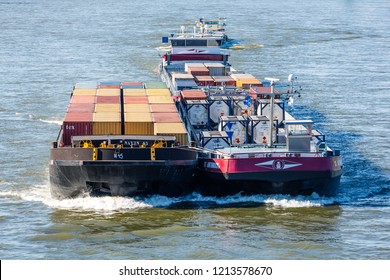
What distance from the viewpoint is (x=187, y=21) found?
495ft

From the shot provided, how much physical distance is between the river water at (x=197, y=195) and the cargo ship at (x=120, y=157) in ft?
2.60

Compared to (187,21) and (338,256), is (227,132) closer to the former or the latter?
(338,256)

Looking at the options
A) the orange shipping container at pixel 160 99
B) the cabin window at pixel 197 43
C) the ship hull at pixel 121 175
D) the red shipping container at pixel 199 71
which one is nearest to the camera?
the ship hull at pixel 121 175

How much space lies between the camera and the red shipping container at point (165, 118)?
49.4 metres

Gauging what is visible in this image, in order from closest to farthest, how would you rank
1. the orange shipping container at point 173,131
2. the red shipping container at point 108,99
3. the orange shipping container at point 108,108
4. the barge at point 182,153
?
the barge at point 182,153, the orange shipping container at point 173,131, the orange shipping container at point 108,108, the red shipping container at point 108,99

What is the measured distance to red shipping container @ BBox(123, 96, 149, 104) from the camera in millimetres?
54000

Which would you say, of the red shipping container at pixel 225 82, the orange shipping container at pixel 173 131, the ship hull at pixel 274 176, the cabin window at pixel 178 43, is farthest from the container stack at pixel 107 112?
the cabin window at pixel 178 43

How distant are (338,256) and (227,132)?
12.8 m

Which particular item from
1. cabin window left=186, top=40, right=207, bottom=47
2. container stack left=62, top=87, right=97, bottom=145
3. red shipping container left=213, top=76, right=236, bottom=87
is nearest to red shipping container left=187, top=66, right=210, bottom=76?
red shipping container left=213, top=76, right=236, bottom=87

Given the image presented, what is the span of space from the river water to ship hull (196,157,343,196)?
52 centimetres

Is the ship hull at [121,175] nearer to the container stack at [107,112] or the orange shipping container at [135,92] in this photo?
the container stack at [107,112]

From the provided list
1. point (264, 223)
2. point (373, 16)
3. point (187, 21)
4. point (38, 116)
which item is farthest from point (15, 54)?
point (373, 16)

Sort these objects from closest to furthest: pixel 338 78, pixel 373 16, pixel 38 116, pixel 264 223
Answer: pixel 264 223 → pixel 38 116 → pixel 338 78 → pixel 373 16

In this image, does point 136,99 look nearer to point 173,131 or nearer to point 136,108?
point 136,108
